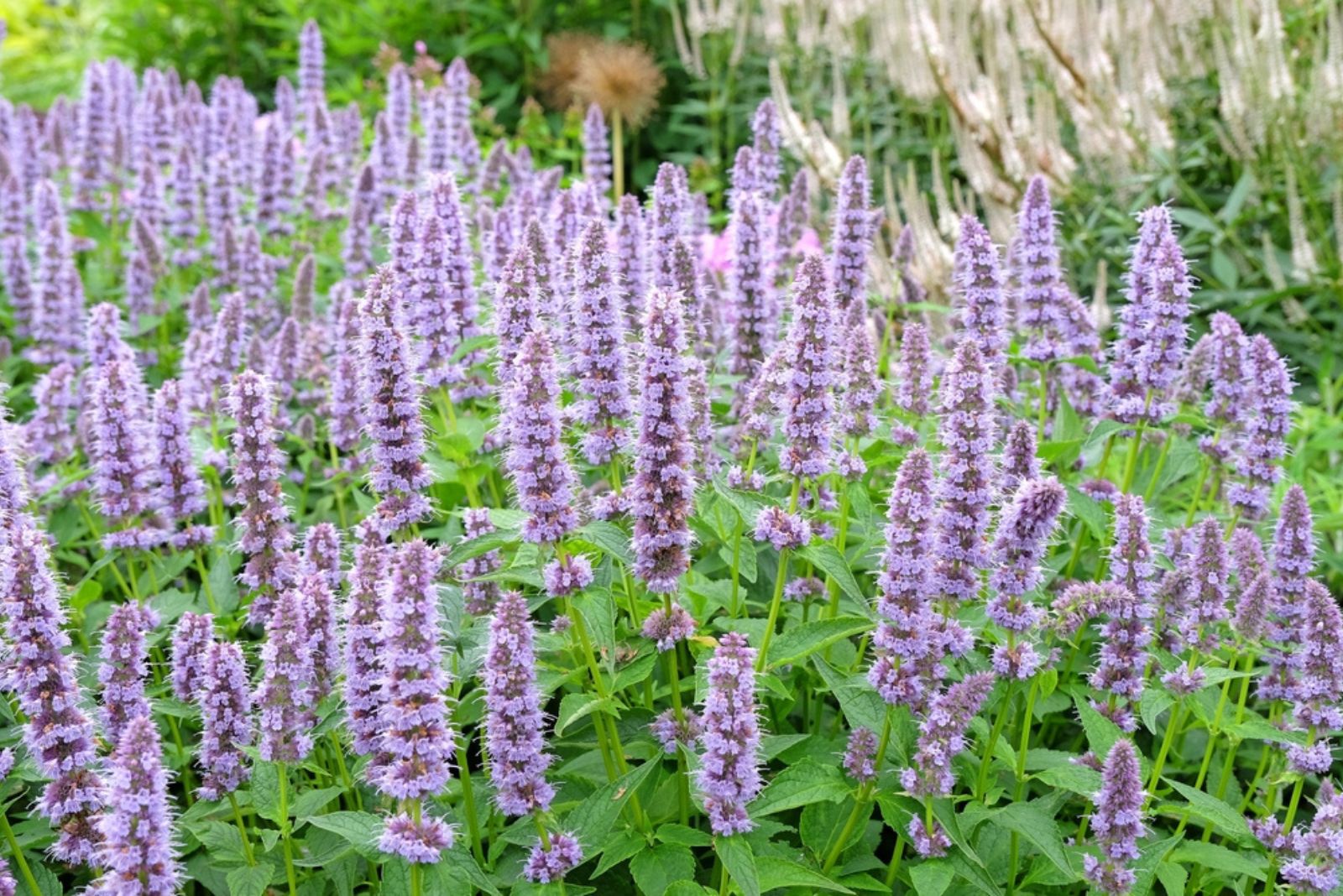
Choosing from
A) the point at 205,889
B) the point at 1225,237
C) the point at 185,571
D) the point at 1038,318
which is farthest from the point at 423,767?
the point at 1225,237

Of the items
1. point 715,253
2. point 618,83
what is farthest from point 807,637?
point 618,83

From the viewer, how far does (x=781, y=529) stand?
3.68 m

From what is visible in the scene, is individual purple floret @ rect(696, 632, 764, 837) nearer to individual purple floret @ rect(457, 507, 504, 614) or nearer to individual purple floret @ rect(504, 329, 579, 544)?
individual purple floret @ rect(504, 329, 579, 544)

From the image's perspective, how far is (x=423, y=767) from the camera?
315cm

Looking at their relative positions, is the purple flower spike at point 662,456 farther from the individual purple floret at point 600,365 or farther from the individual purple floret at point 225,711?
the individual purple floret at point 225,711

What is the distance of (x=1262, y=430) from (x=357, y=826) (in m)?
3.14

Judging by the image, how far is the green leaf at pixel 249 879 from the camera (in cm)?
351

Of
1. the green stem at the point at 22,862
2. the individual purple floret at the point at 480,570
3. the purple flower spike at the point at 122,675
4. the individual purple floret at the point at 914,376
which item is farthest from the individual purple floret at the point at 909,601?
the green stem at the point at 22,862

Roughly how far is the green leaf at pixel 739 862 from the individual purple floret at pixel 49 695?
1550 millimetres

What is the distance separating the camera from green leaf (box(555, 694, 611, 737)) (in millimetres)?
3437

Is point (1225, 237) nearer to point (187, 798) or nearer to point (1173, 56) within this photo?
point (1173, 56)

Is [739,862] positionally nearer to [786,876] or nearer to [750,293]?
[786,876]

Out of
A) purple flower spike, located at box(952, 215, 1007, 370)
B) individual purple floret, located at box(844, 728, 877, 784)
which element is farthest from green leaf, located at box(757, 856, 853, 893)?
purple flower spike, located at box(952, 215, 1007, 370)

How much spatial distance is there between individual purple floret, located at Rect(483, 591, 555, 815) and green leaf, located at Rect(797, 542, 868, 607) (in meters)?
0.77
